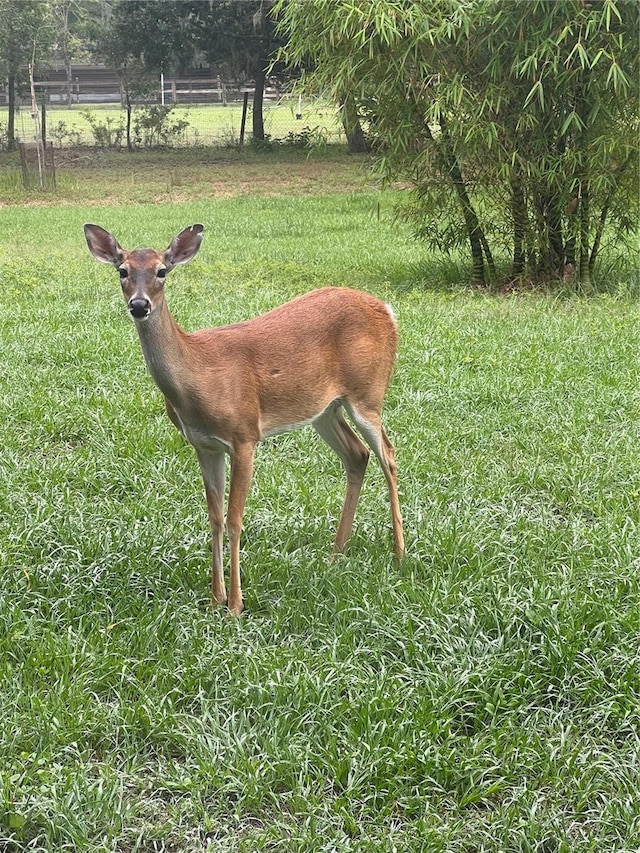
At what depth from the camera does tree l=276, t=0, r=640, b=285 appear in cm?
821

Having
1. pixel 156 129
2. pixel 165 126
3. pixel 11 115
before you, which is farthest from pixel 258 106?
pixel 11 115

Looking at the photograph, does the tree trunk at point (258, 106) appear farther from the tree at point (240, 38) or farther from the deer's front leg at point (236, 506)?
the deer's front leg at point (236, 506)

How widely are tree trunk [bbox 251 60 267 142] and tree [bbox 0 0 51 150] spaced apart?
4.81 m

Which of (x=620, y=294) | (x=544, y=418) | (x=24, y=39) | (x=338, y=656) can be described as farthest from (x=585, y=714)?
(x=24, y=39)

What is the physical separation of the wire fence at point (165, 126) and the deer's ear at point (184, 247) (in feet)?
66.3

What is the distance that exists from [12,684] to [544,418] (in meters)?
3.15

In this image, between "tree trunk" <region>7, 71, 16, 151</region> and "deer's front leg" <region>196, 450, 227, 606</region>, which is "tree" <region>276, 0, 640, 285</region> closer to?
"deer's front leg" <region>196, 450, 227, 606</region>

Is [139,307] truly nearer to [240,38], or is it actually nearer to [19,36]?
[19,36]

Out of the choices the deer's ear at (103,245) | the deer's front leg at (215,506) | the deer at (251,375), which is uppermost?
the deer's ear at (103,245)

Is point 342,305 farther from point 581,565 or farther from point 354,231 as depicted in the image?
point 354,231

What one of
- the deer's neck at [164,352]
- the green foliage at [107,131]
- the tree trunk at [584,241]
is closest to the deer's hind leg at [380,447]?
A: the deer's neck at [164,352]

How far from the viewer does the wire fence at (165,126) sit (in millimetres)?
23858

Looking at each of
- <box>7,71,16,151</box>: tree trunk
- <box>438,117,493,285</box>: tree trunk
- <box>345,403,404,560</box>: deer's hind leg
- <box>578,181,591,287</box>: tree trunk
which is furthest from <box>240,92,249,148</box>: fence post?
<box>345,403,404,560</box>: deer's hind leg

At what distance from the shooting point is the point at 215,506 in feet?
11.6
